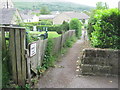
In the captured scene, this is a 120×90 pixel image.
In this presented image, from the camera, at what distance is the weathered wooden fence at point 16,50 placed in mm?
3244

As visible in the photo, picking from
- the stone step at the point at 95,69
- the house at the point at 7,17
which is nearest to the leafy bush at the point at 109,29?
the stone step at the point at 95,69

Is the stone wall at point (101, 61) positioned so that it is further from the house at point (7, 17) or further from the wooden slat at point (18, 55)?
the house at point (7, 17)

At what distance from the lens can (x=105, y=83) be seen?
12.6 ft

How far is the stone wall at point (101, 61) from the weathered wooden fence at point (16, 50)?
2.04m

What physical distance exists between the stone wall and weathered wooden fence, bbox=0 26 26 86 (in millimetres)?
2036

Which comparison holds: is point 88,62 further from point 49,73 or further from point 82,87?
point 49,73

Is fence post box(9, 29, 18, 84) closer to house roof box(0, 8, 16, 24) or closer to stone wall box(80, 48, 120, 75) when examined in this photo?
house roof box(0, 8, 16, 24)

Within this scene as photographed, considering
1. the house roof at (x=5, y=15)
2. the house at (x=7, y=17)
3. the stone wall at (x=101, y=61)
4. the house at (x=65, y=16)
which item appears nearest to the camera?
the house roof at (x=5, y=15)

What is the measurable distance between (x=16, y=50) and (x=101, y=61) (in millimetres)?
2711

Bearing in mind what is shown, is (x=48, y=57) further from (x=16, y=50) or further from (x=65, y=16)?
(x=65, y=16)

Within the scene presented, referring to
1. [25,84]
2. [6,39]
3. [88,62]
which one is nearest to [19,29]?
[6,39]

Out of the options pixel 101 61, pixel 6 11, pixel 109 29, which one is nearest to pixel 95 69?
pixel 101 61

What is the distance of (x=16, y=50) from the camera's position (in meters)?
3.32

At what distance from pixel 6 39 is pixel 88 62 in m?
2.65
